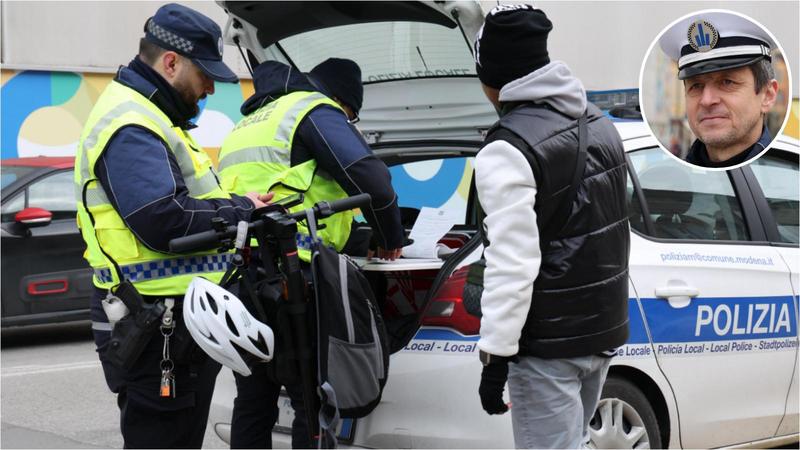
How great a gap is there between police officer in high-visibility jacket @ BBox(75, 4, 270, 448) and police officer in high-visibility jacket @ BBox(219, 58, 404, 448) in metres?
0.44

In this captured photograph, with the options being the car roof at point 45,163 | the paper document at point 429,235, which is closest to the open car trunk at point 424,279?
the paper document at point 429,235

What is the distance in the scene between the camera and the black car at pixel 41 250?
30.1 feet

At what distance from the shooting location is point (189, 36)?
154 inches

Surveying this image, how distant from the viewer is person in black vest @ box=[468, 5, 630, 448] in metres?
3.28

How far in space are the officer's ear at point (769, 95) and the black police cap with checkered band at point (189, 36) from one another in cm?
184

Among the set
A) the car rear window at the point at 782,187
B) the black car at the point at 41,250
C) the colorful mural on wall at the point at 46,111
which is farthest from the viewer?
the colorful mural on wall at the point at 46,111

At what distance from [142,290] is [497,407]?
4.13 feet

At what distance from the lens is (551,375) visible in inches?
134

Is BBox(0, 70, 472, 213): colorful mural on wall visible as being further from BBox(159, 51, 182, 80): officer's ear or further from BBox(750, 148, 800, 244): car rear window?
BBox(159, 51, 182, 80): officer's ear

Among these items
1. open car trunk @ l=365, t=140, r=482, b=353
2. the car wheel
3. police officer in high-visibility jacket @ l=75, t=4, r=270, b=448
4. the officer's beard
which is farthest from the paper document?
the officer's beard

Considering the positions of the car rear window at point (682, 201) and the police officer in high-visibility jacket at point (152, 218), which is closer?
the police officer in high-visibility jacket at point (152, 218)

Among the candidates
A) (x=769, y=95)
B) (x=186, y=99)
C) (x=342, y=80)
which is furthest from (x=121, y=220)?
(x=769, y=95)

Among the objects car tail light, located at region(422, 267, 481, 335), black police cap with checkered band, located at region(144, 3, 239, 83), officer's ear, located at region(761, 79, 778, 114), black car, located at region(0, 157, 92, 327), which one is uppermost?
officer's ear, located at region(761, 79, 778, 114)

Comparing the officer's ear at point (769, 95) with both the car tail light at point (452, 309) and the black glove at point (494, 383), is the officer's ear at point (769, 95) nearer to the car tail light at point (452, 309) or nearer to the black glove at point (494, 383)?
the black glove at point (494, 383)
